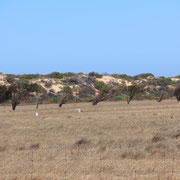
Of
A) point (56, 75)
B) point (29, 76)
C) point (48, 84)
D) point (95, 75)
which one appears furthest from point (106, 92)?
point (95, 75)

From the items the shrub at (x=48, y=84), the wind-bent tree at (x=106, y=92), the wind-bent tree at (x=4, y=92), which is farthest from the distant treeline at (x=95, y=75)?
the wind-bent tree at (x=4, y=92)

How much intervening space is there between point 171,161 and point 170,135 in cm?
697

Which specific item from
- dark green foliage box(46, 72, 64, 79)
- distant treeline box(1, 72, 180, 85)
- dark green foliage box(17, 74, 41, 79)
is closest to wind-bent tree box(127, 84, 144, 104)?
distant treeline box(1, 72, 180, 85)

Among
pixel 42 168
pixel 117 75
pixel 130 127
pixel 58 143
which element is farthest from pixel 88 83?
pixel 42 168

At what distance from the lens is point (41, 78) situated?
10194 centimetres

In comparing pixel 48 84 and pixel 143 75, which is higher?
pixel 143 75

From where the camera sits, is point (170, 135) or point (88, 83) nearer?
point (170, 135)

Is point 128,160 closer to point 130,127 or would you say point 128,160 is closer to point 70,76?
point 130,127

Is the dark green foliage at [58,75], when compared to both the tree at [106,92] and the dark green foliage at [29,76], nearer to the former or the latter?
the dark green foliage at [29,76]

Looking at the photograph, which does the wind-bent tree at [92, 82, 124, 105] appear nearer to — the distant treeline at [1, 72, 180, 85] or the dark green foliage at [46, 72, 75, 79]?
the distant treeline at [1, 72, 180, 85]

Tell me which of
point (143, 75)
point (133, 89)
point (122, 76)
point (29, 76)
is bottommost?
point (133, 89)

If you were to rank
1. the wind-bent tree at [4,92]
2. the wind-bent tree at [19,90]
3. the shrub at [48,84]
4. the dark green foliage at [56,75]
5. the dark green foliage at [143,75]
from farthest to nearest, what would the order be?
the dark green foliage at [143,75], the dark green foliage at [56,75], the shrub at [48,84], the wind-bent tree at [19,90], the wind-bent tree at [4,92]

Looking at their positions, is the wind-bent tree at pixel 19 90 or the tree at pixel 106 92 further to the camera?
the tree at pixel 106 92

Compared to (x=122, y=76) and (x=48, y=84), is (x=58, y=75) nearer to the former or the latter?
(x=48, y=84)
